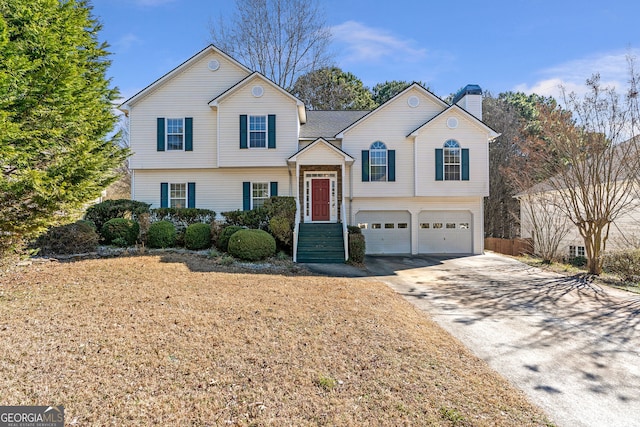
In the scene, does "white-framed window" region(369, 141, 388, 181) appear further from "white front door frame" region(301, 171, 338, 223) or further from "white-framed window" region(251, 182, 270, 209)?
"white-framed window" region(251, 182, 270, 209)

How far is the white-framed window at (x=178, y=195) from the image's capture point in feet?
55.1

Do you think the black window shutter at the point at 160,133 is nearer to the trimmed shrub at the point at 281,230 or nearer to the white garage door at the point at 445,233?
the trimmed shrub at the point at 281,230

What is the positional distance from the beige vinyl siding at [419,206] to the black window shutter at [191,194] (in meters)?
7.75

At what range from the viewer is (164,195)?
16.7 meters

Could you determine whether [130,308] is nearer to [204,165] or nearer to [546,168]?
[204,165]

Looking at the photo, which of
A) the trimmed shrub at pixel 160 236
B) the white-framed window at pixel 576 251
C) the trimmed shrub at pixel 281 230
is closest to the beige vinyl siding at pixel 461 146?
the white-framed window at pixel 576 251

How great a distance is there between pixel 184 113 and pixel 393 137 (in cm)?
1042

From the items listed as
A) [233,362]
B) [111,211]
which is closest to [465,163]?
[233,362]

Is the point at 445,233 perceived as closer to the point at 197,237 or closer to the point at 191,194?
the point at 197,237

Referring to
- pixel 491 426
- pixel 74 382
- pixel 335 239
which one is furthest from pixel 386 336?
pixel 335 239

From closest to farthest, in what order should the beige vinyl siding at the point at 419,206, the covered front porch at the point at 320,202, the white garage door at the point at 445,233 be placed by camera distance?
the covered front porch at the point at 320,202
the beige vinyl siding at the point at 419,206
the white garage door at the point at 445,233

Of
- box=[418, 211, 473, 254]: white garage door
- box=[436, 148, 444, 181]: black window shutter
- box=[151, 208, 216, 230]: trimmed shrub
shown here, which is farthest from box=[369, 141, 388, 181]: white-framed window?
box=[151, 208, 216, 230]: trimmed shrub

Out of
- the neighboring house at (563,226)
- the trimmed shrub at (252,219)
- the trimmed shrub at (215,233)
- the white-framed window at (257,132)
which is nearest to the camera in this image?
the trimmed shrub at (215,233)

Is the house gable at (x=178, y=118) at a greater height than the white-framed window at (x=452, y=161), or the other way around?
the house gable at (x=178, y=118)
